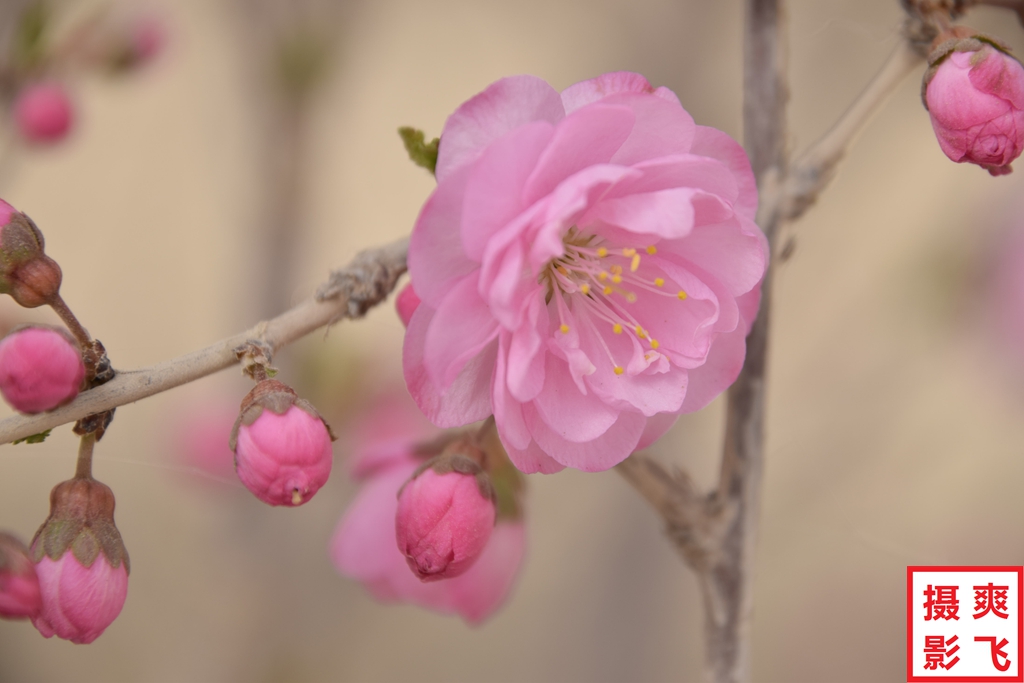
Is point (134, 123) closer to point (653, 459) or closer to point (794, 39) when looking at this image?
point (794, 39)

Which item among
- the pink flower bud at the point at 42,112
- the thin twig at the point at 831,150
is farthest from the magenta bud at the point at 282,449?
the pink flower bud at the point at 42,112

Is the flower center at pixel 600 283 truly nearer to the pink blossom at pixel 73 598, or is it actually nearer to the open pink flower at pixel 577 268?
the open pink flower at pixel 577 268

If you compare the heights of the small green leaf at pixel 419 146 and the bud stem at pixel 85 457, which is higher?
the small green leaf at pixel 419 146

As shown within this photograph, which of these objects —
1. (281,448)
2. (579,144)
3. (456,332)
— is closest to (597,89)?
(579,144)

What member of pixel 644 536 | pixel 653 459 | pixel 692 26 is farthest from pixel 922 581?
pixel 692 26

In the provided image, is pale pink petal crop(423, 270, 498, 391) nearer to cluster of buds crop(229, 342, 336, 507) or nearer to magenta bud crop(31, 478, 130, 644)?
Result: cluster of buds crop(229, 342, 336, 507)
